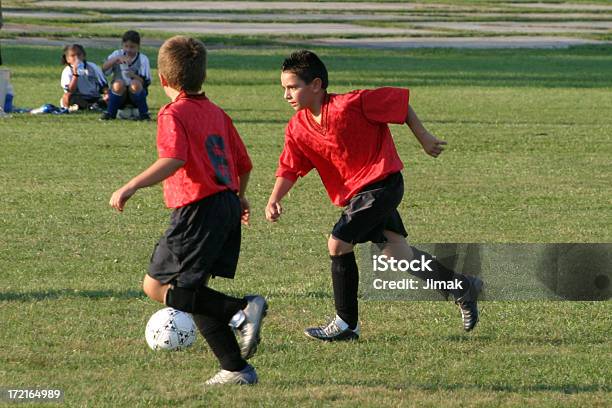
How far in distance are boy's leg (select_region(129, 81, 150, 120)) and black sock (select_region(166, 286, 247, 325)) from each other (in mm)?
11967

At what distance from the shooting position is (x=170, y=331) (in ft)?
20.1

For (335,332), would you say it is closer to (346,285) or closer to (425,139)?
(346,285)

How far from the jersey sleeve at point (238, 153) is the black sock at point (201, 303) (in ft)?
2.13

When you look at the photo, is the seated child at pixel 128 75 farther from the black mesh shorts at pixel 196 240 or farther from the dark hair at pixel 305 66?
the black mesh shorts at pixel 196 240

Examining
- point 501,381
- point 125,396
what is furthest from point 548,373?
point 125,396

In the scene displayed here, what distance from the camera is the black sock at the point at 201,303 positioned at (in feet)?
17.8

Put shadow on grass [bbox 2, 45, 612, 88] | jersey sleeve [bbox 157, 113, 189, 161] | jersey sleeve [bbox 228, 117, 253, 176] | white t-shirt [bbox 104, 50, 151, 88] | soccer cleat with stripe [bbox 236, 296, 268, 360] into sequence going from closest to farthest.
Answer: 1. jersey sleeve [bbox 157, 113, 189, 161]
2. soccer cleat with stripe [bbox 236, 296, 268, 360]
3. jersey sleeve [bbox 228, 117, 253, 176]
4. white t-shirt [bbox 104, 50, 151, 88]
5. shadow on grass [bbox 2, 45, 612, 88]

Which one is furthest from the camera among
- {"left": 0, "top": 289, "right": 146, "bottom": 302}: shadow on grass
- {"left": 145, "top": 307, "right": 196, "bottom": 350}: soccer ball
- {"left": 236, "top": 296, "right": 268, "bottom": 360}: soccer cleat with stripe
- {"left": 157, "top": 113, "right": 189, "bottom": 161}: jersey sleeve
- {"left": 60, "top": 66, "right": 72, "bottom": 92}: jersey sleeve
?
{"left": 60, "top": 66, "right": 72, "bottom": 92}: jersey sleeve

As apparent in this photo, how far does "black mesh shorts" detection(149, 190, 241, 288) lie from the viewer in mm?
5375

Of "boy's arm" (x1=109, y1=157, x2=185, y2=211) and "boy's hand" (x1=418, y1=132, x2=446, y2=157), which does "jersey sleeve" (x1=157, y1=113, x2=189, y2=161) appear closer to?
"boy's arm" (x1=109, y1=157, x2=185, y2=211)

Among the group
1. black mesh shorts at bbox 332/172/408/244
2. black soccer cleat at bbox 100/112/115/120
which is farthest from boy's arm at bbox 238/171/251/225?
black soccer cleat at bbox 100/112/115/120

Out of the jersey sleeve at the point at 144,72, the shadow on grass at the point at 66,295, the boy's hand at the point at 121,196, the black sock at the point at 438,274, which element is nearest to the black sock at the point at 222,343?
the boy's hand at the point at 121,196

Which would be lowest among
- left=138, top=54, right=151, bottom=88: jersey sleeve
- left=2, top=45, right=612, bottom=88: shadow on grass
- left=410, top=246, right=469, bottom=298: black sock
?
left=2, top=45, right=612, bottom=88: shadow on grass

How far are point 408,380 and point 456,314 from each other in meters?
1.47
